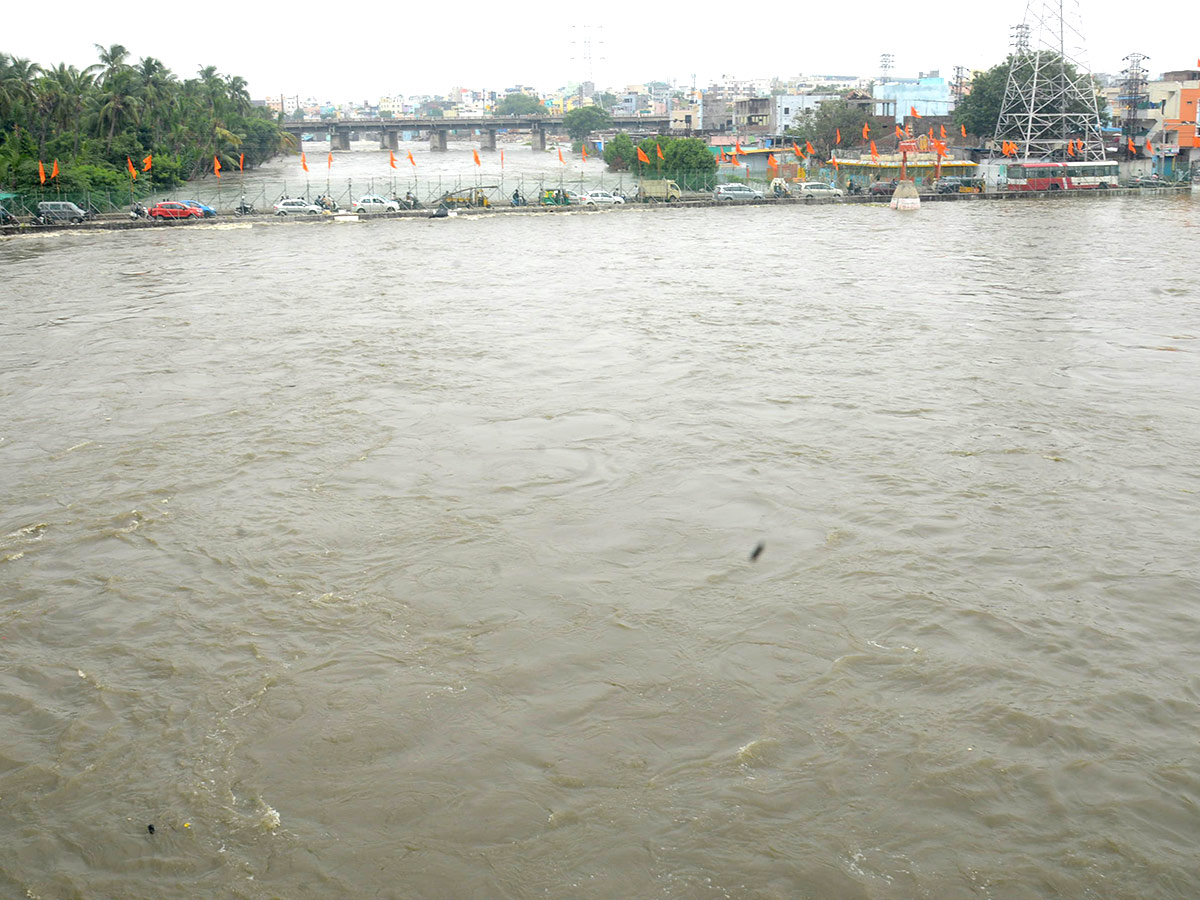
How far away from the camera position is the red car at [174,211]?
4091 centimetres

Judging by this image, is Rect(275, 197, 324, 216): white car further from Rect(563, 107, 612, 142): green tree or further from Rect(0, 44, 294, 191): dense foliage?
Rect(563, 107, 612, 142): green tree

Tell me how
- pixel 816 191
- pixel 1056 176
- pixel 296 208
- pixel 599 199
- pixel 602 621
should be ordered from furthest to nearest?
pixel 1056 176 → pixel 816 191 → pixel 599 199 → pixel 296 208 → pixel 602 621

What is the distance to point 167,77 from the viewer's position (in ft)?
215

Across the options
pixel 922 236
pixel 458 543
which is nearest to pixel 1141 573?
pixel 458 543

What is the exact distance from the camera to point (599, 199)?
159ft

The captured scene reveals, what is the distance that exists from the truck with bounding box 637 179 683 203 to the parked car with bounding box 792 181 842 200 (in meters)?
5.99

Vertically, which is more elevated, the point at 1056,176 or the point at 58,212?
the point at 1056,176

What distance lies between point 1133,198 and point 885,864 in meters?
57.1

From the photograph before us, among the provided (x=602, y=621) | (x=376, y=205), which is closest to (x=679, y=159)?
(x=376, y=205)

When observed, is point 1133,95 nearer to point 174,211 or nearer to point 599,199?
point 599,199

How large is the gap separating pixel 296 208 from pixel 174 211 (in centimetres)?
474

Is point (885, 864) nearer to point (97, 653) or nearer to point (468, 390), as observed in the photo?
point (97, 653)

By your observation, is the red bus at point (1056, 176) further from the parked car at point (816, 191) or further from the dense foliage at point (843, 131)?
the dense foliage at point (843, 131)

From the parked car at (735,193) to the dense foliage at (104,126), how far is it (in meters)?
27.9
